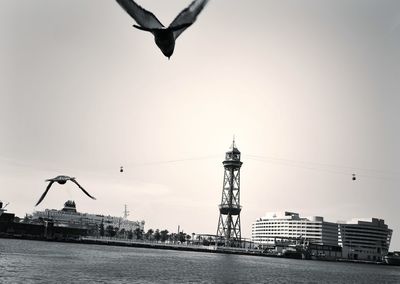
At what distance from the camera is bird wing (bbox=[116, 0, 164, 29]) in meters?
5.21

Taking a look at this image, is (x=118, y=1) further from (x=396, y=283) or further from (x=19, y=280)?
(x=396, y=283)

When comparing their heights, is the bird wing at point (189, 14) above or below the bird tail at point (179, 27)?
above

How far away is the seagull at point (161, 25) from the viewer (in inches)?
208

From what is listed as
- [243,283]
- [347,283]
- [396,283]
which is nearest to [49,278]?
[243,283]

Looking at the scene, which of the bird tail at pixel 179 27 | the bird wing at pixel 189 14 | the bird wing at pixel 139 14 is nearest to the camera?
the bird wing at pixel 139 14

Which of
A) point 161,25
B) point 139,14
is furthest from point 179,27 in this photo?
point 139,14

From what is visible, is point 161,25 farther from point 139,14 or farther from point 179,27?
point 139,14

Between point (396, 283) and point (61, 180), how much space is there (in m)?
105

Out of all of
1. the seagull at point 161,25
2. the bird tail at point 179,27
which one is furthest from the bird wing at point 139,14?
the bird tail at point 179,27

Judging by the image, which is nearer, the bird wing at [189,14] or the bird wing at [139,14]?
the bird wing at [139,14]

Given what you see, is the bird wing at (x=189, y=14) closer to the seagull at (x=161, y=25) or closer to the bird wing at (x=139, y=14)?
the seagull at (x=161, y=25)

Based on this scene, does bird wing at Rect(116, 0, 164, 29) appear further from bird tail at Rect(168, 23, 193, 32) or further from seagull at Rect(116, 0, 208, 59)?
bird tail at Rect(168, 23, 193, 32)

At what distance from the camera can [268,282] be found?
246ft

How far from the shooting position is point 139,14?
17.4 feet
